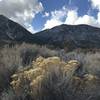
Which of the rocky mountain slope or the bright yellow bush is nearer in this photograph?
the bright yellow bush

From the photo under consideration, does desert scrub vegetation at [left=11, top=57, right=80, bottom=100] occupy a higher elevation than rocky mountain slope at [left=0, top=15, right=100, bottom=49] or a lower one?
lower

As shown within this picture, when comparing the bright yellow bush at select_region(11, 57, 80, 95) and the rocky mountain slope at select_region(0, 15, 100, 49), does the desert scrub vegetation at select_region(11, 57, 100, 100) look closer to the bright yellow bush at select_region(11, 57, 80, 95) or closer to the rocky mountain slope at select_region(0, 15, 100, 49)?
the bright yellow bush at select_region(11, 57, 80, 95)

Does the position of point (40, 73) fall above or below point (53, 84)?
above

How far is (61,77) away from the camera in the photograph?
8.59 meters

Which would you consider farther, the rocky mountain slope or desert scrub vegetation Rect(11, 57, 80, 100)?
the rocky mountain slope

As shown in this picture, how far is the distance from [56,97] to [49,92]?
0.20 meters

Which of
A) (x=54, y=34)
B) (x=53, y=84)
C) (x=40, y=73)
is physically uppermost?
(x=54, y=34)

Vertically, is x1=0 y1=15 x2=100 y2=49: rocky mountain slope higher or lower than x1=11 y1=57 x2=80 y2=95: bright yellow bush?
higher

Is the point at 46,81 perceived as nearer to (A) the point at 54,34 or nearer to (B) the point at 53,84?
(B) the point at 53,84

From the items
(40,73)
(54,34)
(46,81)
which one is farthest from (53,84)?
(54,34)

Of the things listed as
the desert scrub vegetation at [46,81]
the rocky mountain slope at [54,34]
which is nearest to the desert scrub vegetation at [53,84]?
the desert scrub vegetation at [46,81]

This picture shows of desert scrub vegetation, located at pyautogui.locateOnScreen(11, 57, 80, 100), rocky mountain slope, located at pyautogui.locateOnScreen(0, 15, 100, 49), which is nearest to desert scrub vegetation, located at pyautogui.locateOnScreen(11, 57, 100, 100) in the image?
desert scrub vegetation, located at pyautogui.locateOnScreen(11, 57, 80, 100)

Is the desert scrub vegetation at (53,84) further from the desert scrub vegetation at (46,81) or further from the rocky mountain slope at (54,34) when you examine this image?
the rocky mountain slope at (54,34)

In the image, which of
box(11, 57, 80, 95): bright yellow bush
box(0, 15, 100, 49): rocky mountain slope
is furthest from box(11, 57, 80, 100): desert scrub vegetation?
box(0, 15, 100, 49): rocky mountain slope
